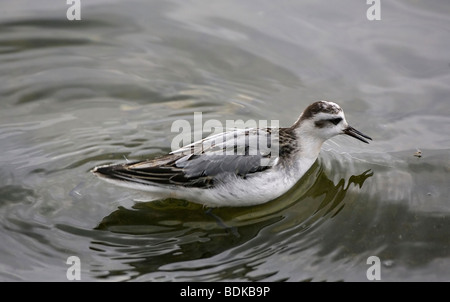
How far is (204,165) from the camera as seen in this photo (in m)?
7.30

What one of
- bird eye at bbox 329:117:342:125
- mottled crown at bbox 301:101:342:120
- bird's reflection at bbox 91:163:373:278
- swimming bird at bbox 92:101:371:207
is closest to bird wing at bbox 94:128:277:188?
swimming bird at bbox 92:101:371:207

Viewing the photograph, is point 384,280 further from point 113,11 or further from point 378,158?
point 113,11

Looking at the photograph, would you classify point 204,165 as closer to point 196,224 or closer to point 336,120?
point 196,224

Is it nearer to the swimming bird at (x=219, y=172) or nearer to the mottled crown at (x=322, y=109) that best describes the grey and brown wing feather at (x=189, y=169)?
the swimming bird at (x=219, y=172)

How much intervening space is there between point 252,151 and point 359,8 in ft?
16.4

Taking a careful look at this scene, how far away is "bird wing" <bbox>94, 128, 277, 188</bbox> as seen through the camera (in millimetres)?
7215

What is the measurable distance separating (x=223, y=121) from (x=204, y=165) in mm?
1971

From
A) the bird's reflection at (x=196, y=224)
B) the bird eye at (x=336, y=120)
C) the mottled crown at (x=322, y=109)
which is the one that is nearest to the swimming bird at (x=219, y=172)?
the bird's reflection at (x=196, y=224)

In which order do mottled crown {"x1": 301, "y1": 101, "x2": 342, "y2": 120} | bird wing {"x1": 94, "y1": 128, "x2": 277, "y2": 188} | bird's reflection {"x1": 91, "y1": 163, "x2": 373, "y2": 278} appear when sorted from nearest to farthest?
bird's reflection {"x1": 91, "y1": 163, "x2": 373, "y2": 278}
bird wing {"x1": 94, "y1": 128, "x2": 277, "y2": 188}
mottled crown {"x1": 301, "y1": 101, "x2": 342, "y2": 120}

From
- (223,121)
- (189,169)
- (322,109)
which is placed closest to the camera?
(189,169)

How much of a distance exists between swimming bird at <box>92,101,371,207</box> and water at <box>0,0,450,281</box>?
0.86ft

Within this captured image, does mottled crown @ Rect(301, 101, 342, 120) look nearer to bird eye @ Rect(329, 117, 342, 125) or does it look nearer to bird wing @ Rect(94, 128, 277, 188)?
bird eye @ Rect(329, 117, 342, 125)

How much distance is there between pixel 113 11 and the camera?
1118 centimetres

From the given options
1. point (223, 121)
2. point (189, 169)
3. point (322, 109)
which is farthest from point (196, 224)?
point (223, 121)
